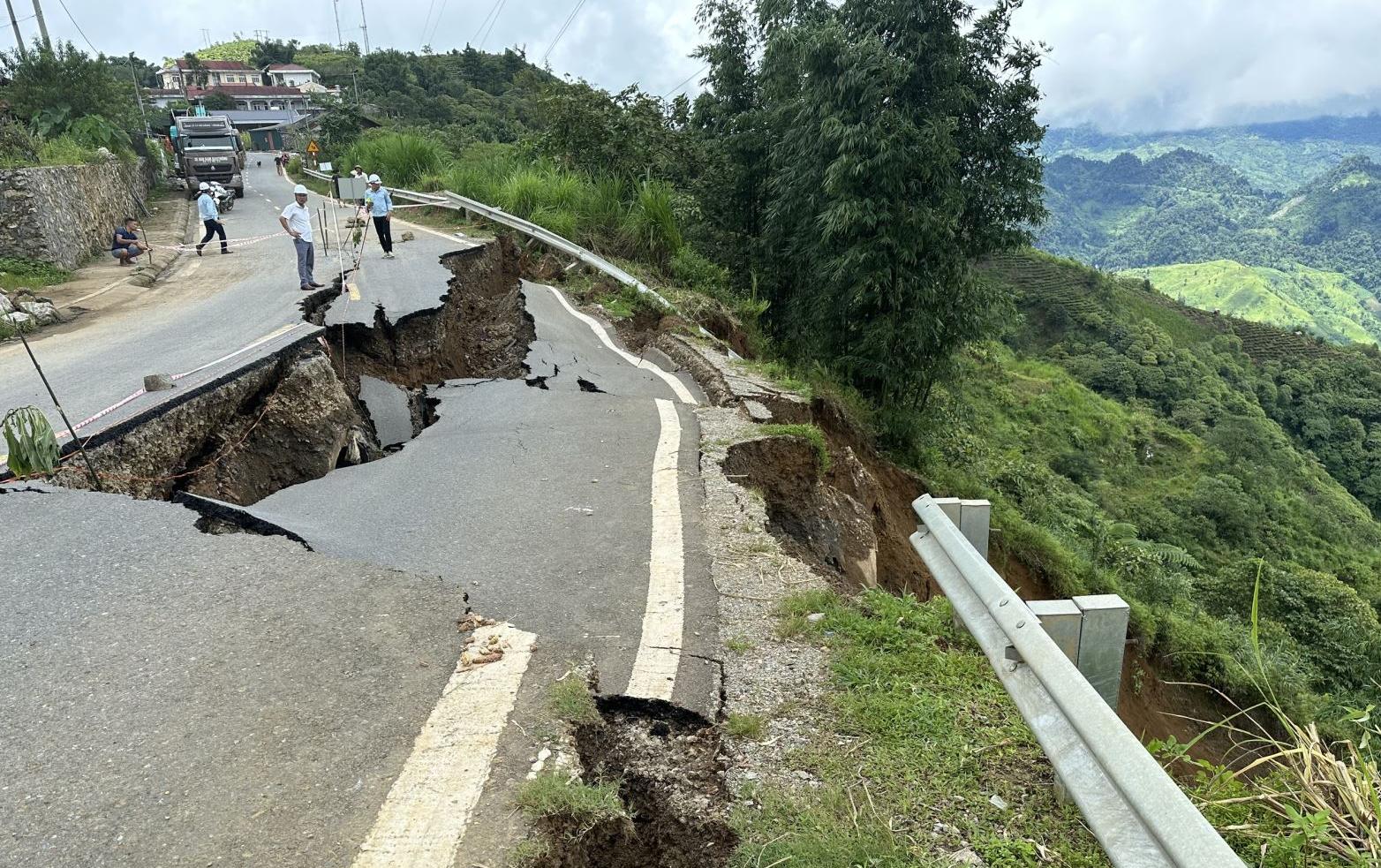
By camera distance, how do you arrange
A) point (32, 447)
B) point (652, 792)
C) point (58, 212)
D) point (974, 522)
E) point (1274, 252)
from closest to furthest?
point (652, 792)
point (974, 522)
point (32, 447)
point (58, 212)
point (1274, 252)

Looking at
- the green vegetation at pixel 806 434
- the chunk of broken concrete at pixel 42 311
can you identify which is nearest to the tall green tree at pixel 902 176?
the green vegetation at pixel 806 434

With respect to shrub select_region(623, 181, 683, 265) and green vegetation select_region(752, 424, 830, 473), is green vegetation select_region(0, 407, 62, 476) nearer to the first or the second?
green vegetation select_region(752, 424, 830, 473)

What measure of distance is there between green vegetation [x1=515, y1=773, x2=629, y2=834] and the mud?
0.02 meters

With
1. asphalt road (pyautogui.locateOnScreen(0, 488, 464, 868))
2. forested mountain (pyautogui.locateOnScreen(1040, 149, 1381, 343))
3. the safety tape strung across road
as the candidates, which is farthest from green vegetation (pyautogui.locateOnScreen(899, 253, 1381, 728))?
forested mountain (pyautogui.locateOnScreen(1040, 149, 1381, 343))

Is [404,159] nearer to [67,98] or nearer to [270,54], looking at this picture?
[67,98]

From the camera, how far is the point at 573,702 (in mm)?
2959

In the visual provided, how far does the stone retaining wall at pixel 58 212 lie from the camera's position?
1388 cm

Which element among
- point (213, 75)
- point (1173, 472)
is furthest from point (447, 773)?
point (213, 75)

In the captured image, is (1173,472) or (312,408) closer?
(312,408)

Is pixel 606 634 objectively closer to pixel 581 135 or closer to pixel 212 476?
pixel 212 476

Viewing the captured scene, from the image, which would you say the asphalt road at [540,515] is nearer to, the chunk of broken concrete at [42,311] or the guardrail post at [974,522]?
the guardrail post at [974,522]

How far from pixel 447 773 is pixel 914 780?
4.79 ft

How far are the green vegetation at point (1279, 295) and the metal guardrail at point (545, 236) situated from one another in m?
123

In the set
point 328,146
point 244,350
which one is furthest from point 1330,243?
point 244,350
